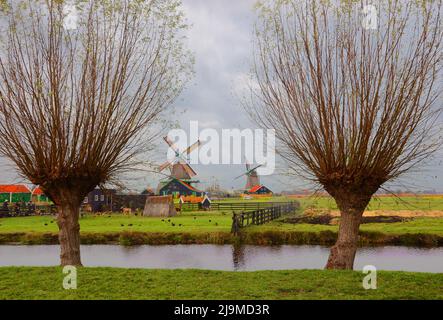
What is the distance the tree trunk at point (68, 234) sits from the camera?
12.6m

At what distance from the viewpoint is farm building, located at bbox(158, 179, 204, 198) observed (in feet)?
202

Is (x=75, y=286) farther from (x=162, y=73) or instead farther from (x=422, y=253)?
(x=422, y=253)

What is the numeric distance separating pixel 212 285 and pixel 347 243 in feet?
14.3

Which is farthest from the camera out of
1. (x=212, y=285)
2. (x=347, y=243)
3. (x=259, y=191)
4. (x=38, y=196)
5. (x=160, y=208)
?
(x=259, y=191)

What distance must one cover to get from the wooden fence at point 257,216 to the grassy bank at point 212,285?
16.0 m

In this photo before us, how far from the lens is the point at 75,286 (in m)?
9.96

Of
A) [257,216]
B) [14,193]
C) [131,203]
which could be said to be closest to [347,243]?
[257,216]

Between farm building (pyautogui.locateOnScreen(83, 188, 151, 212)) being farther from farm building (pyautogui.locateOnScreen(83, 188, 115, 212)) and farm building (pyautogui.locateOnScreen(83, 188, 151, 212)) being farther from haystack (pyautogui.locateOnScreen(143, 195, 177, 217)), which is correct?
haystack (pyautogui.locateOnScreen(143, 195, 177, 217))

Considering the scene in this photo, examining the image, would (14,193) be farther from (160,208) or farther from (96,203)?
(160,208)

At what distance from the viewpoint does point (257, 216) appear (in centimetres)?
3198

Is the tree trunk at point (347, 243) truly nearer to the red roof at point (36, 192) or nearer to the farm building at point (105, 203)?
the farm building at point (105, 203)

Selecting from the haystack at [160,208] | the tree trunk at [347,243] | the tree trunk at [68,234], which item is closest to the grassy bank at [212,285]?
the tree trunk at [68,234]
